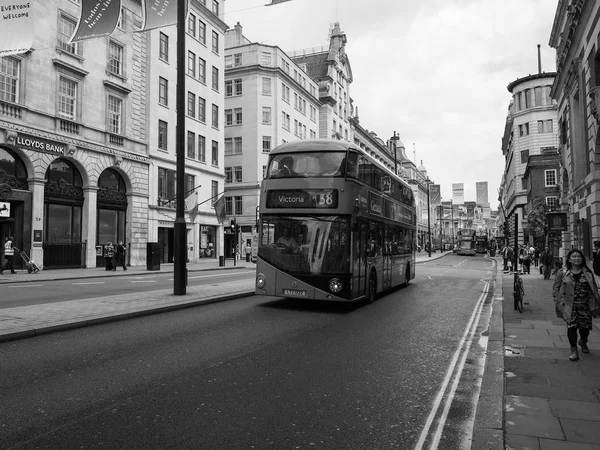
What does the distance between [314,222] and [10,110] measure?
1989 cm

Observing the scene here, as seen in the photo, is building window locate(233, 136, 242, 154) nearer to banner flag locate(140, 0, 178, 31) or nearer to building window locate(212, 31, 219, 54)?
building window locate(212, 31, 219, 54)

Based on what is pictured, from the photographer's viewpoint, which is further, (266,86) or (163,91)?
(266,86)

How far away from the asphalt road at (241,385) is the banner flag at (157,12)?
24.7 feet

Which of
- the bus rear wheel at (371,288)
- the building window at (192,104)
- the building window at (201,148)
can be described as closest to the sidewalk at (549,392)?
the bus rear wheel at (371,288)

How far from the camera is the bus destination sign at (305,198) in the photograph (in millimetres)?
10828

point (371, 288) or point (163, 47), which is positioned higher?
point (163, 47)

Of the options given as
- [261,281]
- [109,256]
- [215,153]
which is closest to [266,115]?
[215,153]

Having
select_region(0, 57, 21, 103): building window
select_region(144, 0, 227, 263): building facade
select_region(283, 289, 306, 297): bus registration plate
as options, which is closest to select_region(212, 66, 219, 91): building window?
select_region(144, 0, 227, 263): building facade

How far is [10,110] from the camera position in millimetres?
23484

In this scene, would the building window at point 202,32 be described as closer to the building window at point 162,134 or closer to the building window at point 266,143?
the building window at point 162,134

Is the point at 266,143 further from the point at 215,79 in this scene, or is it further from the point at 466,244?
the point at 466,244

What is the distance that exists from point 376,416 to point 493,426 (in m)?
1.00

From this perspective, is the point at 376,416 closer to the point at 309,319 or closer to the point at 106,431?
the point at 106,431

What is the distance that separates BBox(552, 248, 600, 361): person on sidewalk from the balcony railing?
24.9m
